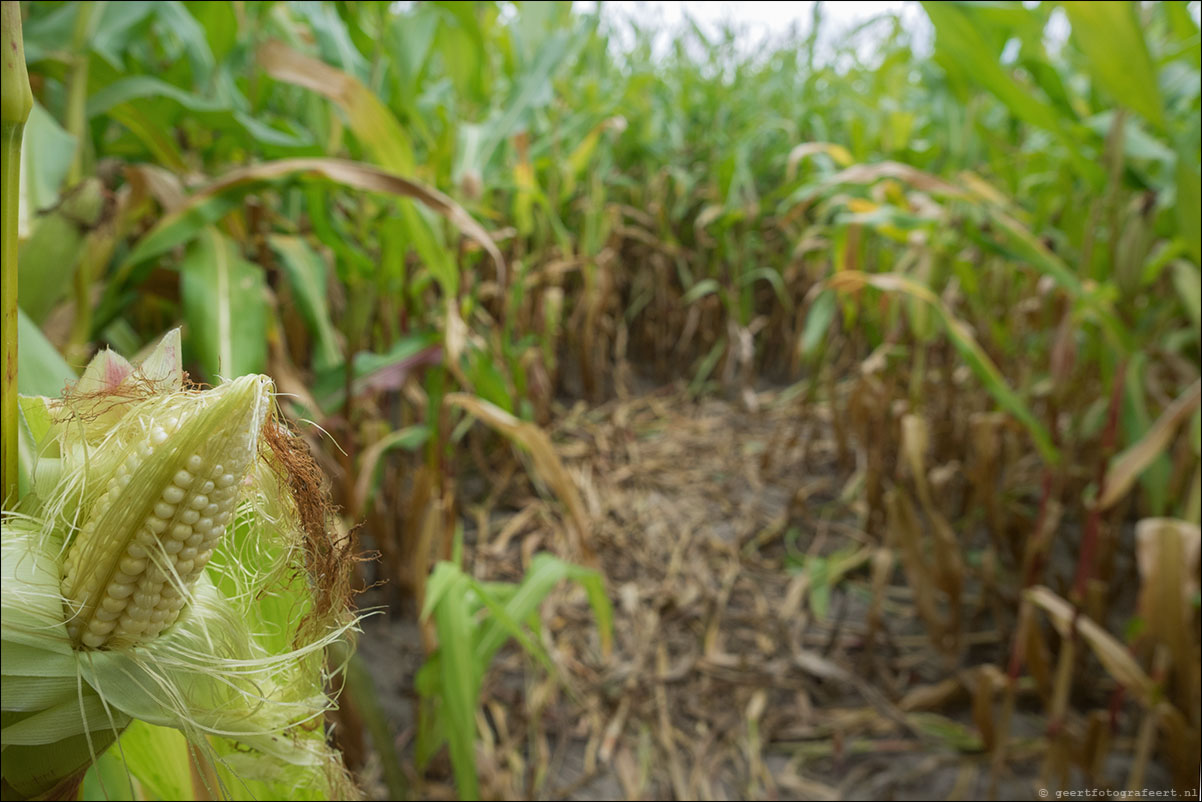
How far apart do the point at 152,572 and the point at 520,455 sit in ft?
5.05

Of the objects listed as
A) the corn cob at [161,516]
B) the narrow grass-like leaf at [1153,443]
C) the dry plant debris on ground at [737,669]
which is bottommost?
the dry plant debris on ground at [737,669]

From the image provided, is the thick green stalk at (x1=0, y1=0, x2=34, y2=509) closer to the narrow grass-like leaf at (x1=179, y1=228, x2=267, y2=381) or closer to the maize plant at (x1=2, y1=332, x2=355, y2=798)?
the maize plant at (x1=2, y1=332, x2=355, y2=798)

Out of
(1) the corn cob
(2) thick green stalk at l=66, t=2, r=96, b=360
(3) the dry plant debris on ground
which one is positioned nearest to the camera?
(1) the corn cob

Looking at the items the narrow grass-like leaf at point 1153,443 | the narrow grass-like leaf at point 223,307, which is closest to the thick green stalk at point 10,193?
the narrow grass-like leaf at point 223,307

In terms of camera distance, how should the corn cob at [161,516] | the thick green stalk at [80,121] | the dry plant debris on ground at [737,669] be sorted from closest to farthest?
the corn cob at [161,516]
the thick green stalk at [80,121]
the dry plant debris on ground at [737,669]

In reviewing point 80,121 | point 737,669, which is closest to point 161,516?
point 80,121

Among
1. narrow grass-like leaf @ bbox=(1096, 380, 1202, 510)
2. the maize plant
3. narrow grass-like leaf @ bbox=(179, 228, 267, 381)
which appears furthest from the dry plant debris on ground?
the maize plant

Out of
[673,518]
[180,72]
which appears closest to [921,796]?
[673,518]

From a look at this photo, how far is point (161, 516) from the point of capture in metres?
0.19

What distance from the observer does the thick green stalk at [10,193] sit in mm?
197

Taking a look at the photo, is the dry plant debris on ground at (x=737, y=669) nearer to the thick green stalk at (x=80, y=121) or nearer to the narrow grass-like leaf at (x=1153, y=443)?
the narrow grass-like leaf at (x=1153, y=443)

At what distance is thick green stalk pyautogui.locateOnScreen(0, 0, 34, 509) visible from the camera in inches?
7.8

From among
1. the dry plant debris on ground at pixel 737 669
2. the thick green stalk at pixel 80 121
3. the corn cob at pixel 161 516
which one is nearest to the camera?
the corn cob at pixel 161 516

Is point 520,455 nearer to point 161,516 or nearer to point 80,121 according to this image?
point 80,121
